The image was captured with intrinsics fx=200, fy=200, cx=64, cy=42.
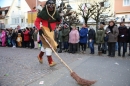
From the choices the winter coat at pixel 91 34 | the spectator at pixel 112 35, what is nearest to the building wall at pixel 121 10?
the winter coat at pixel 91 34

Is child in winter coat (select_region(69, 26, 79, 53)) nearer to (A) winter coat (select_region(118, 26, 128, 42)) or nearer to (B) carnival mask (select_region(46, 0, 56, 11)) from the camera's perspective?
(A) winter coat (select_region(118, 26, 128, 42))

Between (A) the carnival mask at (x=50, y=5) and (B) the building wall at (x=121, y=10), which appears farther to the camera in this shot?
(B) the building wall at (x=121, y=10)

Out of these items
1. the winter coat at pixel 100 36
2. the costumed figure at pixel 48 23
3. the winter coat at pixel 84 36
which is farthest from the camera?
the winter coat at pixel 84 36

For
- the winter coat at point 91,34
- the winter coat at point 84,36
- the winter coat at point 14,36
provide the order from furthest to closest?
the winter coat at point 14,36 → the winter coat at point 84,36 → the winter coat at point 91,34

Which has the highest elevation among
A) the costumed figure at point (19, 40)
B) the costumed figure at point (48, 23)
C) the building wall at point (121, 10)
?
the building wall at point (121, 10)

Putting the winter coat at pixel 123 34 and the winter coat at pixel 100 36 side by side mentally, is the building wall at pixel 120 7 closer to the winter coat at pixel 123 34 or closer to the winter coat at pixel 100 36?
the winter coat at pixel 100 36

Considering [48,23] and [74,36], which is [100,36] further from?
[48,23]

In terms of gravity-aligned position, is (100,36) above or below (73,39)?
above

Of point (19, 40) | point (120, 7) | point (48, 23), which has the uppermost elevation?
point (120, 7)

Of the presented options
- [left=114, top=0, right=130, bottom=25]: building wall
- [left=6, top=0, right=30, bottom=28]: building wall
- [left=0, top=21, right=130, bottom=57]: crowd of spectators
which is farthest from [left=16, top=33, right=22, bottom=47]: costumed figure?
[left=6, top=0, right=30, bottom=28]: building wall

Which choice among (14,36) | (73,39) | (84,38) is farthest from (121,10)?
(73,39)

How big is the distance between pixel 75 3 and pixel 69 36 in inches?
1319

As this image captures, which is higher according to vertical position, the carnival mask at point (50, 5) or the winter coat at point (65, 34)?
the carnival mask at point (50, 5)

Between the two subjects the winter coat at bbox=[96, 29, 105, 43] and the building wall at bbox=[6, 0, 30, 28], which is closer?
the winter coat at bbox=[96, 29, 105, 43]
